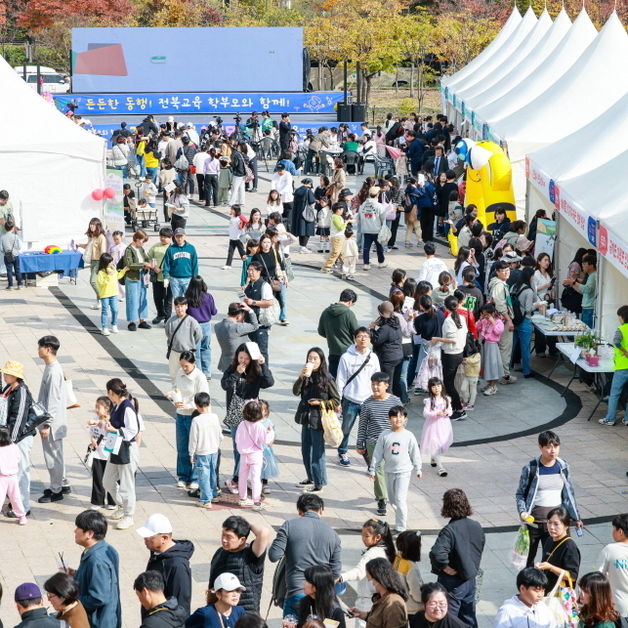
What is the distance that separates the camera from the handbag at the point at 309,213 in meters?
23.9

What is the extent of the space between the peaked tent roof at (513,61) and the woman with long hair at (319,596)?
83.5 ft

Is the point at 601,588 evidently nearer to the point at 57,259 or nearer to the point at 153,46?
the point at 57,259

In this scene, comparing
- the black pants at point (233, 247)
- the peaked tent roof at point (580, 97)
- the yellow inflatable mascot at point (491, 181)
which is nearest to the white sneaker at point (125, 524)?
the black pants at point (233, 247)

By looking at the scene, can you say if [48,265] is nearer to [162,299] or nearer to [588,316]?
[162,299]

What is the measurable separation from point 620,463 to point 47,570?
624 centimetres

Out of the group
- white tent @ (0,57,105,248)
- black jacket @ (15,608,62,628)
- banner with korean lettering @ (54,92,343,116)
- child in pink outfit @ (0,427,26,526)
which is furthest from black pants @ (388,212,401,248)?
banner with korean lettering @ (54,92,343,116)

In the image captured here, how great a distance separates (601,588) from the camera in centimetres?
811

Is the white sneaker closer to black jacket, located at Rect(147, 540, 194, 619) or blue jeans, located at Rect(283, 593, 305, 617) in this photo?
blue jeans, located at Rect(283, 593, 305, 617)

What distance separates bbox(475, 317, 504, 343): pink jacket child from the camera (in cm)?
1564

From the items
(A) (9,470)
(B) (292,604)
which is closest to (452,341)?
(A) (9,470)

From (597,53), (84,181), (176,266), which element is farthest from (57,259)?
(597,53)

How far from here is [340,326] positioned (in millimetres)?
14289

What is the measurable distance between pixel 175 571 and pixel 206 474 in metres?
3.76

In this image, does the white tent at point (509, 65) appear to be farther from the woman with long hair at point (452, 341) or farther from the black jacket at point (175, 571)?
the black jacket at point (175, 571)
